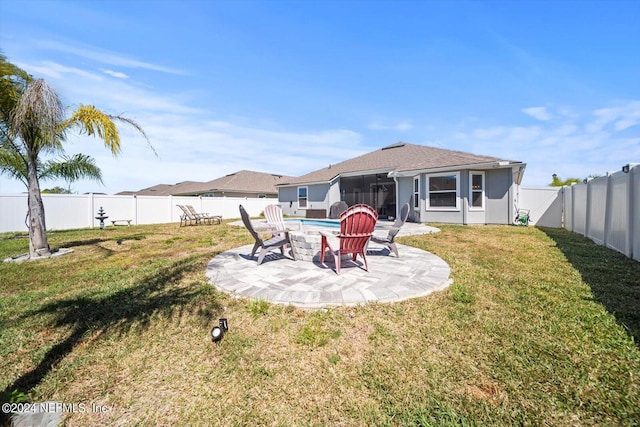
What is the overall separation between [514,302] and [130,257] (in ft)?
28.0

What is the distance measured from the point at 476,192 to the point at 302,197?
13557 millimetres

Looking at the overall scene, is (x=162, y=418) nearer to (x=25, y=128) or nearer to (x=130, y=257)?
(x=130, y=257)

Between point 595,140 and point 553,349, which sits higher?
point 595,140

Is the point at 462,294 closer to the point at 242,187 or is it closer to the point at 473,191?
the point at 473,191

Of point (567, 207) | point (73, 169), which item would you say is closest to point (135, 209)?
point (73, 169)

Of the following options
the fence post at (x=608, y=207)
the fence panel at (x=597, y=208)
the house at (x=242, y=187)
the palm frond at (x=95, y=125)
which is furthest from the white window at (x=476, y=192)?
the house at (x=242, y=187)

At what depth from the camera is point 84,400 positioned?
2105 mm

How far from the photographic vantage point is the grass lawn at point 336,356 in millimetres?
1930

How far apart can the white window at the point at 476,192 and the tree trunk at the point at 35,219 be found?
53.3 feet

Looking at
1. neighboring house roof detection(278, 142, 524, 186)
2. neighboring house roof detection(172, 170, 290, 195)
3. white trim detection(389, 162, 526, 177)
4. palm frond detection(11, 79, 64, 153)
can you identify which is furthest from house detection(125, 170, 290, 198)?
palm frond detection(11, 79, 64, 153)

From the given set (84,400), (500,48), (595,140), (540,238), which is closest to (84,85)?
(84,400)

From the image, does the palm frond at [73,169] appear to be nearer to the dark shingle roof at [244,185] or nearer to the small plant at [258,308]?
the dark shingle roof at [244,185]

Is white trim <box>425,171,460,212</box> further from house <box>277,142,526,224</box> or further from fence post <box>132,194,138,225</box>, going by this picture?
fence post <box>132,194,138,225</box>

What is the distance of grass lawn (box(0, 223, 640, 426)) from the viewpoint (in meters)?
1.93
